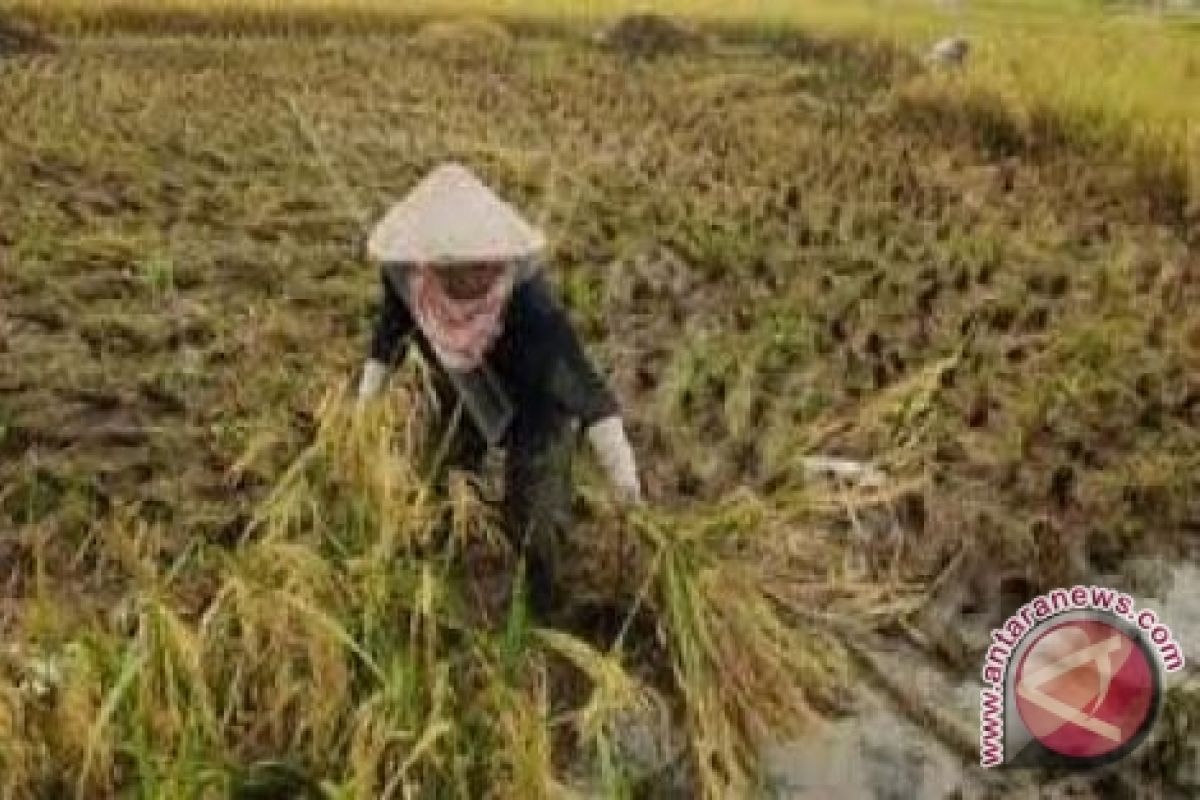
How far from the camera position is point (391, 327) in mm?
3531

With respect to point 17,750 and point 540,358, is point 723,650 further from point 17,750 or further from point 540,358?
point 17,750

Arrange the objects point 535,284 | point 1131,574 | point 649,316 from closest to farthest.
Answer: point 535,284 < point 1131,574 < point 649,316

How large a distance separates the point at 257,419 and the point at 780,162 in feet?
14.0

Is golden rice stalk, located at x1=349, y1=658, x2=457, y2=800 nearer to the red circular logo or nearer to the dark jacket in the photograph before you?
the dark jacket

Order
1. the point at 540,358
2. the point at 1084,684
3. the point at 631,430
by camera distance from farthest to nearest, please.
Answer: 1. the point at 631,430
2. the point at 540,358
3. the point at 1084,684

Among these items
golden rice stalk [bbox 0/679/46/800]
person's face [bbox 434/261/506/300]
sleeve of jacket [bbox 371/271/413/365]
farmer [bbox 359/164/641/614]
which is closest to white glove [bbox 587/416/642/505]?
farmer [bbox 359/164/641/614]

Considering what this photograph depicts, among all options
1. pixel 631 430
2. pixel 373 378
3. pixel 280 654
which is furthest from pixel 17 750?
pixel 631 430

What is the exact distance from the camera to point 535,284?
11.2 feet

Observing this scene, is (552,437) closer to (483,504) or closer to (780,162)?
(483,504)

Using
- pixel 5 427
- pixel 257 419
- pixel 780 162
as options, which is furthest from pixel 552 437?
pixel 780 162

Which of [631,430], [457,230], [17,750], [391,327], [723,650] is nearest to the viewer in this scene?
[17,750]

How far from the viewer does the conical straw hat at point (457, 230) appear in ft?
10.7

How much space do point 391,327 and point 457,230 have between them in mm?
321

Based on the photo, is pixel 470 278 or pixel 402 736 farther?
pixel 470 278
